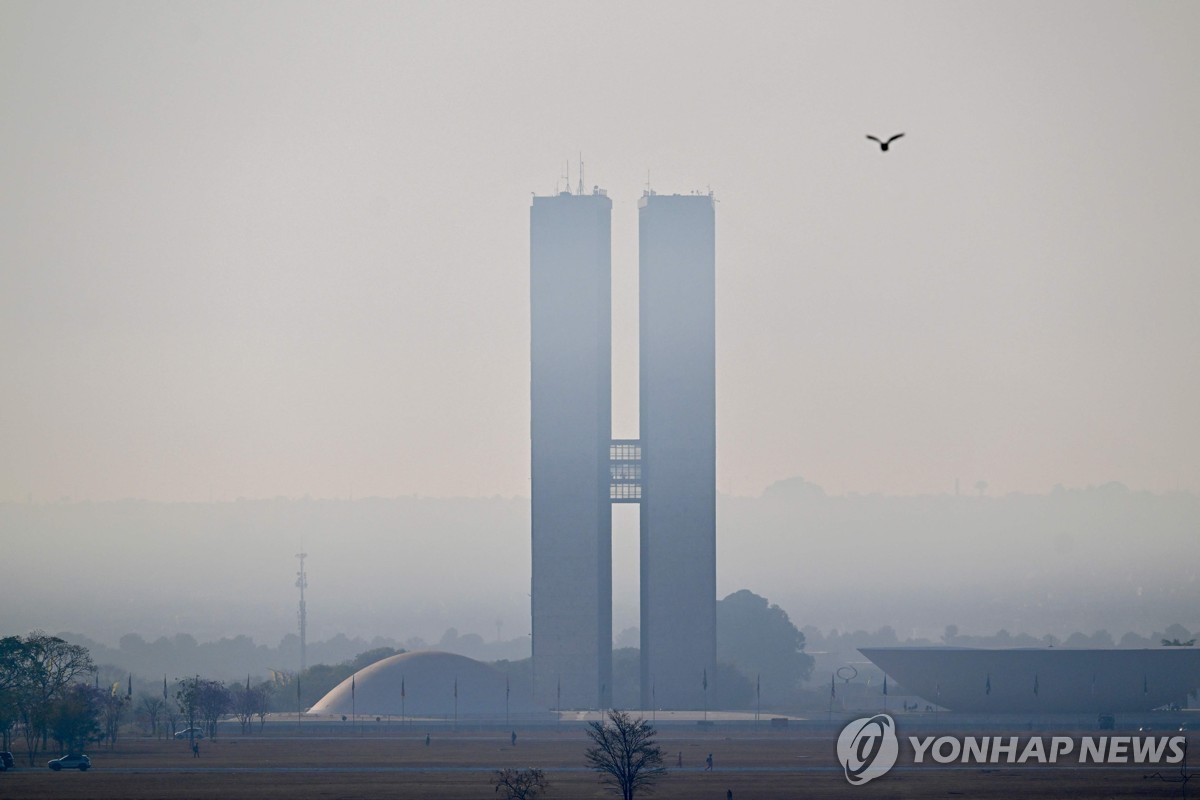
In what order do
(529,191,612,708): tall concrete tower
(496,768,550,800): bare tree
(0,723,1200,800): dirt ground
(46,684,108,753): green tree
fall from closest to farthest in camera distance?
(496,768,550,800): bare tree → (0,723,1200,800): dirt ground → (46,684,108,753): green tree → (529,191,612,708): tall concrete tower

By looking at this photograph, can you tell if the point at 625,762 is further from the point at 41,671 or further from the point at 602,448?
the point at 602,448

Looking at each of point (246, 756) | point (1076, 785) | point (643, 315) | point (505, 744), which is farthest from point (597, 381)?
point (1076, 785)

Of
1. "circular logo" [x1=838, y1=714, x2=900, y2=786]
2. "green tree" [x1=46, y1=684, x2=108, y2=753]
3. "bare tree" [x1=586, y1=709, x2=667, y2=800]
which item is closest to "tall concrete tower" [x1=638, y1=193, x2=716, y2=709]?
"circular logo" [x1=838, y1=714, x2=900, y2=786]

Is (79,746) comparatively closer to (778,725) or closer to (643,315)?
(778,725)

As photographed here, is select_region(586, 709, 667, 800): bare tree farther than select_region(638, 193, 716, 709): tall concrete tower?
No

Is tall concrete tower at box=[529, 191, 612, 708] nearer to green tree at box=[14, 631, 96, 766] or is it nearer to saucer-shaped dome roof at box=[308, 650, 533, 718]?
saucer-shaped dome roof at box=[308, 650, 533, 718]

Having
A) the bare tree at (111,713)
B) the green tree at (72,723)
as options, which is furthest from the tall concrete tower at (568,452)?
the green tree at (72,723)

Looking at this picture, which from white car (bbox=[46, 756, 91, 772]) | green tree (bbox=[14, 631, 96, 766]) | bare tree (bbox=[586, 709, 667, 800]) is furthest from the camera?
green tree (bbox=[14, 631, 96, 766])

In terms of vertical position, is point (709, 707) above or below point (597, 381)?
below
